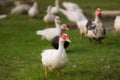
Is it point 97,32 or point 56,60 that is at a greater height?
point 56,60

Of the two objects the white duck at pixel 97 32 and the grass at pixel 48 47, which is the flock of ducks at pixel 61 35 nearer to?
the white duck at pixel 97 32

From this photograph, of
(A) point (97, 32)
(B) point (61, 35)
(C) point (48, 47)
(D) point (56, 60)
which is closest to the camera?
(D) point (56, 60)

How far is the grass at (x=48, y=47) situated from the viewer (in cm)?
1255

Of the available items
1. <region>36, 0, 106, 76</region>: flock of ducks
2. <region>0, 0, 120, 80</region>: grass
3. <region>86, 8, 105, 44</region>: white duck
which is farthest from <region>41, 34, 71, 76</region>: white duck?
<region>86, 8, 105, 44</region>: white duck

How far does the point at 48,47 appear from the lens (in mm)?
17359

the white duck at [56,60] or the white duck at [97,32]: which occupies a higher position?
the white duck at [56,60]

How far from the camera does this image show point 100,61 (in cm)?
1428

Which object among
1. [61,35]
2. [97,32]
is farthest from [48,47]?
[61,35]

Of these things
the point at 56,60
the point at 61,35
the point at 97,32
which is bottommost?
the point at 97,32

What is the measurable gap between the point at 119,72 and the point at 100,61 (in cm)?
158

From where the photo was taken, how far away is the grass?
1255cm

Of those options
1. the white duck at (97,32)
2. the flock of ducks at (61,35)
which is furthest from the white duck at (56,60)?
the white duck at (97,32)

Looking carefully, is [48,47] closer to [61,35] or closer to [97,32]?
[97,32]

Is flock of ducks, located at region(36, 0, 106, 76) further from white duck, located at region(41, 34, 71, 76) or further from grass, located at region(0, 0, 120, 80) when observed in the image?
grass, located at region(0, 0, 120, 80)
